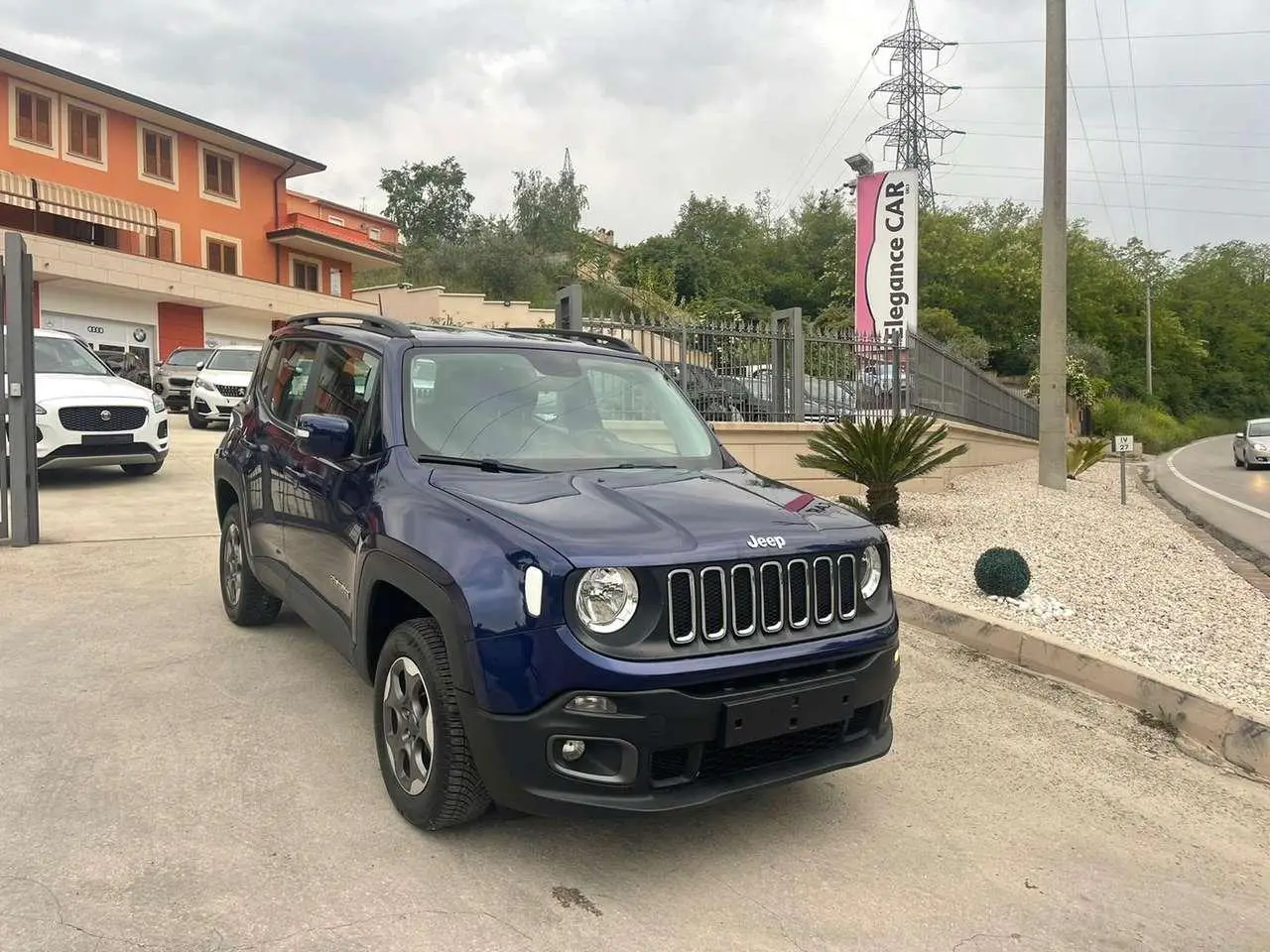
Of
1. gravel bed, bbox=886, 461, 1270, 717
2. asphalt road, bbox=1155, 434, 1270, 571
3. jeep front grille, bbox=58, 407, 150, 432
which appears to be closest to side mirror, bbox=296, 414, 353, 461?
gravel bed, bbox=886, 461, 1270, 717

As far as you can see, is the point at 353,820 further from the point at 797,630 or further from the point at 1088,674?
the point at 1088,674

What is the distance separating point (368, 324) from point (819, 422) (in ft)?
28.7

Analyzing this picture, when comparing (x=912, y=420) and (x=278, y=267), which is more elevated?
(x=278, y=267)

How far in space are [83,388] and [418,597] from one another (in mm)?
9421

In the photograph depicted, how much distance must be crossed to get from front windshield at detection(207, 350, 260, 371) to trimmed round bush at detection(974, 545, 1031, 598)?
1492 centimetres

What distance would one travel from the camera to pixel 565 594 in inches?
110

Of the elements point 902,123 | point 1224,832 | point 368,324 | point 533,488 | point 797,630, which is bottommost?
point 1224,832

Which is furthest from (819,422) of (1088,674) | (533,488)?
(533,488)

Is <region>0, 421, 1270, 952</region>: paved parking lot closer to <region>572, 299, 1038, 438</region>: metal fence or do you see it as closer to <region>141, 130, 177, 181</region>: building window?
<region>572, 299, 1038, 438</region>: metal fence

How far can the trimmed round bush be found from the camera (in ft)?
21.8

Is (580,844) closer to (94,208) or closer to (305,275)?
(94,208)

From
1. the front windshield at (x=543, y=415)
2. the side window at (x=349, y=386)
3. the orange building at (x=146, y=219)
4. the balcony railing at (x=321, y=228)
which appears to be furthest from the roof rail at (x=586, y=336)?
the balcony railing at (x=321, y=228)

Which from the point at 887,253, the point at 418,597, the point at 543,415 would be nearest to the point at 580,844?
the point at 418,597

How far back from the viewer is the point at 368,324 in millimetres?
4562
